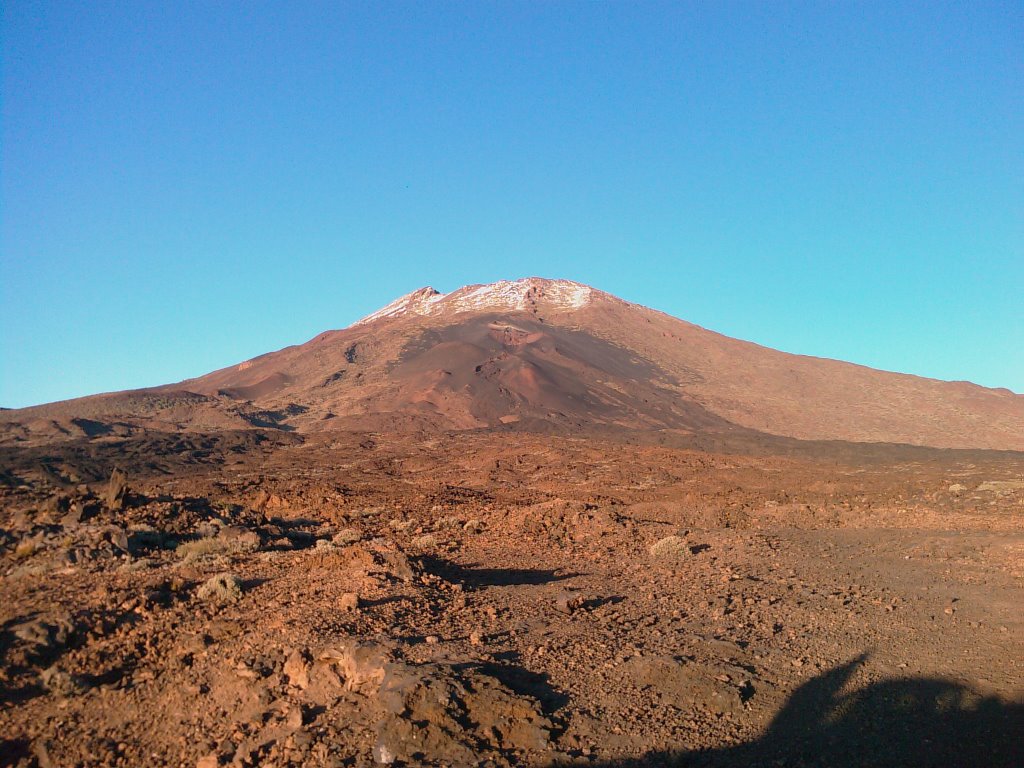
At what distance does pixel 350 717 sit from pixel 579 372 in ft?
224

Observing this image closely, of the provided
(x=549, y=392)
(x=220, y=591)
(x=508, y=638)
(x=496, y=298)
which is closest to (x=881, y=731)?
(x=508, y=638)

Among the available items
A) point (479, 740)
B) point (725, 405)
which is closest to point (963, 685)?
point (479, 740)

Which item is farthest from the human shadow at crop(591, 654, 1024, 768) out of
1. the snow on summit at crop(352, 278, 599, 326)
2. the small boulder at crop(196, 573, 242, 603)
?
the snow on summit at crop(352, 278, 599, 326)

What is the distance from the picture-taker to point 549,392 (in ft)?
212

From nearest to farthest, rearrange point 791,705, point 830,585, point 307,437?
point 791,705, point 830,585, point 307,437

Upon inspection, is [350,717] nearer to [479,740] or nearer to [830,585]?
[479,740]

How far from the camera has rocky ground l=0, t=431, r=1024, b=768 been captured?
580 cm

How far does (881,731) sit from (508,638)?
12.0ft

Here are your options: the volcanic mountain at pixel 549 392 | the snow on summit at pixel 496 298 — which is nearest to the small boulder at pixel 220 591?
the volcanic mountain at pixel 549 392

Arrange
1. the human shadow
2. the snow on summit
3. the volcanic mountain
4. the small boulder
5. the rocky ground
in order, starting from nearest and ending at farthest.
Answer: the human shadow
the rocky ground
the small boulder
the volcanic mountain
the snow on summit

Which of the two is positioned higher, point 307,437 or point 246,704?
point 307,437

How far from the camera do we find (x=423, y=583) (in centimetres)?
985

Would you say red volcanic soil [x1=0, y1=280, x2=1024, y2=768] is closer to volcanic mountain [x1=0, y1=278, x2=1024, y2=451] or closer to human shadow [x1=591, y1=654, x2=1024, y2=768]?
human shadow [x1=591, y1=654, x2=1024, y2=768]

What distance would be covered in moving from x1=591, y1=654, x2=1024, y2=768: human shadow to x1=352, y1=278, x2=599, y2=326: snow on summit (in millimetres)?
96104
